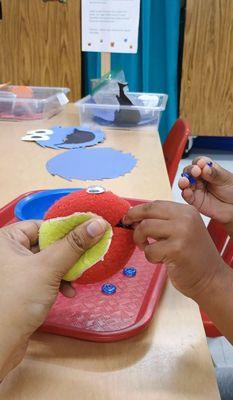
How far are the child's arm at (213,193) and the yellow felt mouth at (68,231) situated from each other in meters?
0.31

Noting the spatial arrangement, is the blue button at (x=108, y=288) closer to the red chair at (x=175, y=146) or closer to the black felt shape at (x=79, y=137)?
the red chair at (x=175, y=146)

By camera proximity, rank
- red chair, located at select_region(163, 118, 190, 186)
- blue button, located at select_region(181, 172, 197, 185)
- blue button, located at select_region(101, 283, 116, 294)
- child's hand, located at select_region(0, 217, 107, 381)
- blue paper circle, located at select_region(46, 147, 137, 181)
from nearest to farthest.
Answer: child's hand, located at select_region(0, 217, 107, 381), blue button, located at select_region(101, 283, 116, 294), blue button, located at select_region(181, 172, 197, 185), blue paper circle, located at select_region(46, 147, 137, 181), red chair, located at select_region(163, 118, 190, 186)

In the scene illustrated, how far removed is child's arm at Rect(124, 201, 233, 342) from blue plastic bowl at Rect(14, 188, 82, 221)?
0.29 meters

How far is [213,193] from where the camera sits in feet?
2.53

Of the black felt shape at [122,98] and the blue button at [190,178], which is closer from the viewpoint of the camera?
the blue button at [190,178]

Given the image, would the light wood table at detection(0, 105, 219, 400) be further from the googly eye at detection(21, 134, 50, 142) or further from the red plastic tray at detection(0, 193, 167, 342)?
the googly eye at detection(21, 134, 50, 142)

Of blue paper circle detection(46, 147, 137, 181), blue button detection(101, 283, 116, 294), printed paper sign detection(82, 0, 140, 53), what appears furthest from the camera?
printed paper sign detection(82, 0, 140, 53)

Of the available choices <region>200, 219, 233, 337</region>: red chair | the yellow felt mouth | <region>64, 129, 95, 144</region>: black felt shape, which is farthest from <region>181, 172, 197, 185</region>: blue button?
Result: <region>64, 129, 95, 144</region>: black felt shape

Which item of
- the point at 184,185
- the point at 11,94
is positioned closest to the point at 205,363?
the point at 184,185

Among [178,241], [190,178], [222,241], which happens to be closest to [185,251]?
[178,241]

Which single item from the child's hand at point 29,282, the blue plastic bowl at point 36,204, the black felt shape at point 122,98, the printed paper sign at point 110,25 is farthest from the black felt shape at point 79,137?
the child's hand at point 29,282

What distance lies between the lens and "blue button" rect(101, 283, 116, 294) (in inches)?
21.3

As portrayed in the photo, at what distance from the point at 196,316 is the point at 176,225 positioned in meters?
0.12

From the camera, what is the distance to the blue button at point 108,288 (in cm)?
54
